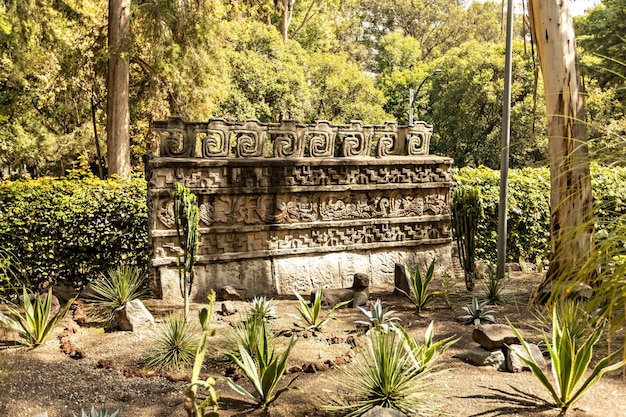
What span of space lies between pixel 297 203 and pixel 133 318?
296cm

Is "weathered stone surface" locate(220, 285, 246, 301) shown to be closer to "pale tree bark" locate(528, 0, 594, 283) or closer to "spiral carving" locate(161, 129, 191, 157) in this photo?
"spiral carving" locate(161, 129, 191, 157)

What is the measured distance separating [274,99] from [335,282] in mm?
12793

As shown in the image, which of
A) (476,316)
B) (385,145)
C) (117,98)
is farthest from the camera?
(117,98)

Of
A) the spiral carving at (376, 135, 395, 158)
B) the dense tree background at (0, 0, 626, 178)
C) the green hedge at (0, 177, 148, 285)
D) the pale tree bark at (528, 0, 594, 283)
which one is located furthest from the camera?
the dense tree background at (0, 0, 626, 178)

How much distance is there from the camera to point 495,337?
5.39 metres

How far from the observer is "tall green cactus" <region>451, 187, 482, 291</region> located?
8188 mm

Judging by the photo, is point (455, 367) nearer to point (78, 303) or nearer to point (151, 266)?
point (151, 266)

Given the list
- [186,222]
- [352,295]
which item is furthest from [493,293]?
[186,222]

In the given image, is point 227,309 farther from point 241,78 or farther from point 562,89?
point 241,78

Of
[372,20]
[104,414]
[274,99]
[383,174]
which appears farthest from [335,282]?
[372,20]

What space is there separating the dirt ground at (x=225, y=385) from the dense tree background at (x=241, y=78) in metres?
2.09

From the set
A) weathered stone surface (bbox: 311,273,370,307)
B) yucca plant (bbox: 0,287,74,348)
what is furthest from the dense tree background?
weathered stone surface (bbox: 311,273,370,307)

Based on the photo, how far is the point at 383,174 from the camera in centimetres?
885

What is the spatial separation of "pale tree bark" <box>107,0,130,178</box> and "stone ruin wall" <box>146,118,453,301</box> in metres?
4.23
